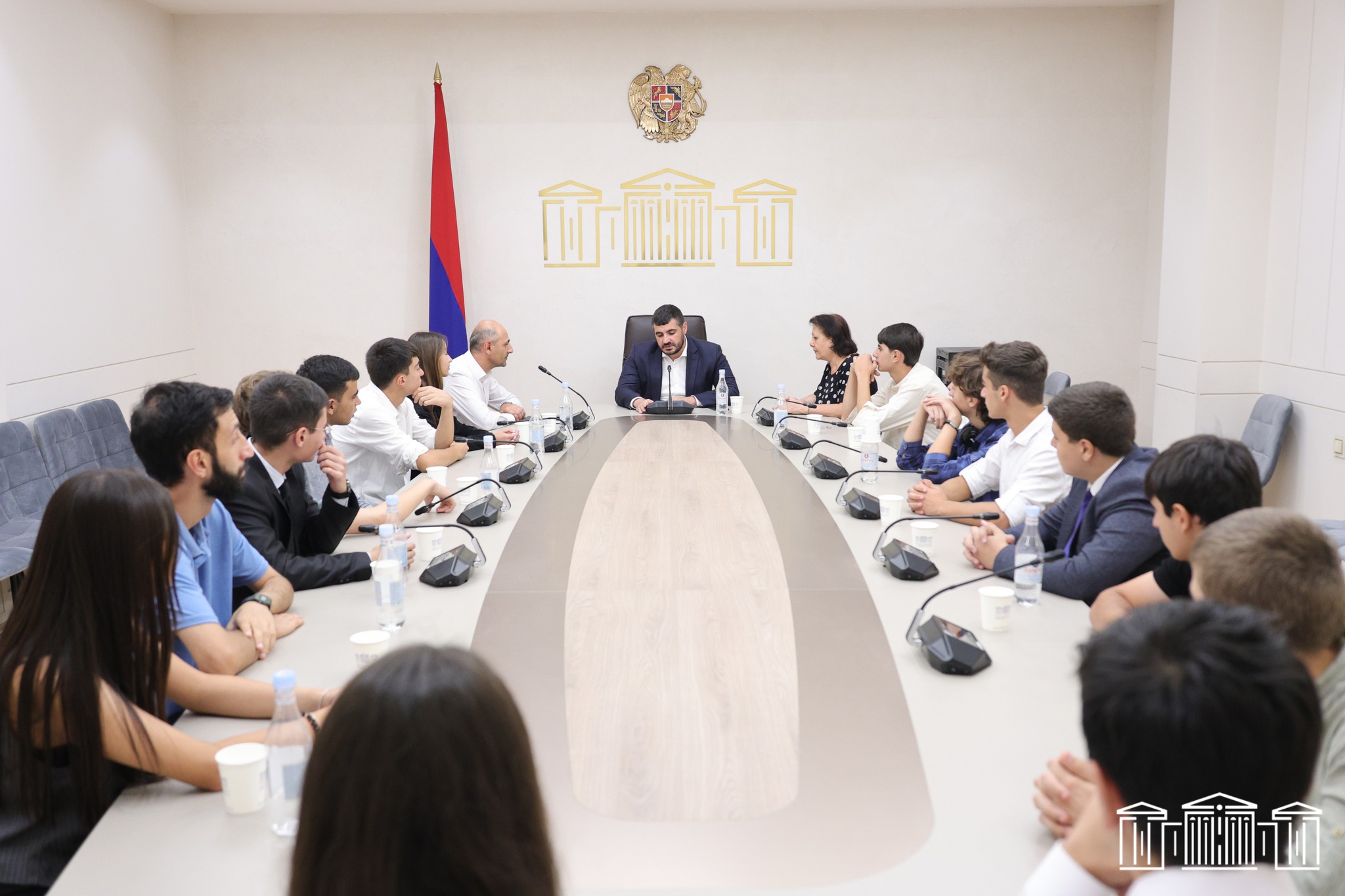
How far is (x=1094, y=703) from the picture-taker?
920mm

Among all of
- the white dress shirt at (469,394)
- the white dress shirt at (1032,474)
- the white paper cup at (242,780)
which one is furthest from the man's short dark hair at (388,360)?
the white paper cup at (242,780)

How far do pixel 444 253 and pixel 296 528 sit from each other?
391 centimetres

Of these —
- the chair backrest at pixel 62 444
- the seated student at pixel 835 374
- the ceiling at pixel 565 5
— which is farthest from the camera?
the ceiling at pixel 565 5

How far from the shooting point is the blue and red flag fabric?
6320mm

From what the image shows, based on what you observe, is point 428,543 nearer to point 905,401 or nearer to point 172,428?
point 172,428

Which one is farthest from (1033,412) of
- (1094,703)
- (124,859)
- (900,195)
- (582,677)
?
(900,195)

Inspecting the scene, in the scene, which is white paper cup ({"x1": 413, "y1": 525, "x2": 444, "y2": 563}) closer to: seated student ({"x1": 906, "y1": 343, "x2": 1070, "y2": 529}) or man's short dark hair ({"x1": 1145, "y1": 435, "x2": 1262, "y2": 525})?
seated student ({"x1": 906, "y1": 343, "x2": 1070, "y2": 529})

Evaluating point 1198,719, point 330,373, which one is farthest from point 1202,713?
point 330,373

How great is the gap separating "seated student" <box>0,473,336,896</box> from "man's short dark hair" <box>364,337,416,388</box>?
2413 millimetres

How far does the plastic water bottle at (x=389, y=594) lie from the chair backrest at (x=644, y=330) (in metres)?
Result: 4.06

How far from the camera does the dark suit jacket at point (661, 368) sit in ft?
19.2

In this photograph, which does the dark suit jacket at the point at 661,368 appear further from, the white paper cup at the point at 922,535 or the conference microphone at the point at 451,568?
the conference microphone at the point at 451,568

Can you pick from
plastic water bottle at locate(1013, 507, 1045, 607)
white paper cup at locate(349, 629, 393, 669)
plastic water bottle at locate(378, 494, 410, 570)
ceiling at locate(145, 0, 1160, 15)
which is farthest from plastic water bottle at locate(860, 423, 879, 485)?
ceiling at locate(145, 0, 1160, 15)

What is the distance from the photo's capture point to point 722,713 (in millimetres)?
1762
